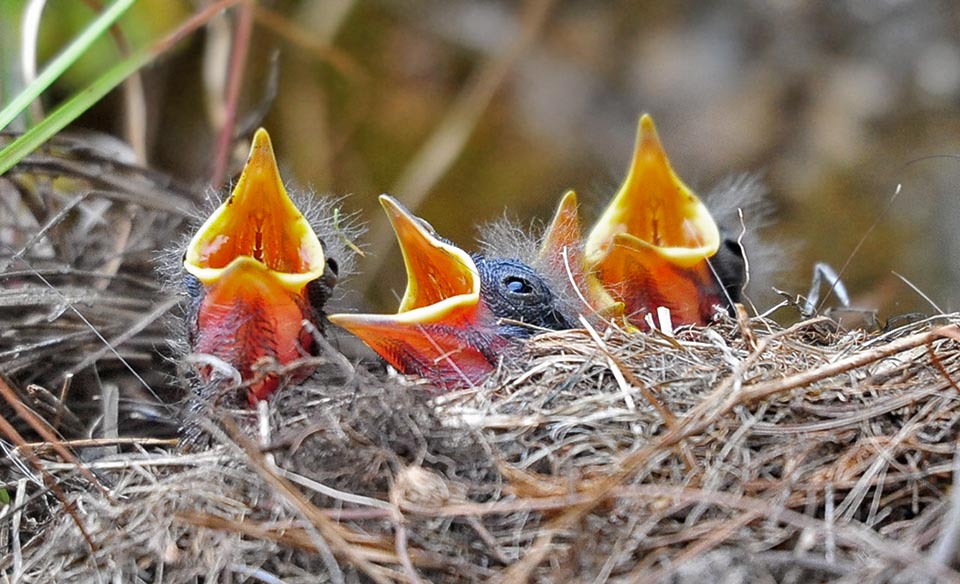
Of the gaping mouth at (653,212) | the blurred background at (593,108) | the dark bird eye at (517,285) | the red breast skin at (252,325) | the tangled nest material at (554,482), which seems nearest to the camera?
the tangled nest material at (554,482)

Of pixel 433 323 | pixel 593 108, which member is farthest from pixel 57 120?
pixel 593 108

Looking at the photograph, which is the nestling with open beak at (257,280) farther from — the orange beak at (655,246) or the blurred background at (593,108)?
the blurred background at (593,108)

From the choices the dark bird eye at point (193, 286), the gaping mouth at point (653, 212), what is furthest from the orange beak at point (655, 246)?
the dark bird eye at point (193, 286)

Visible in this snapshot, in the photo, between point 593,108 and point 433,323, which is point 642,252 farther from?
point 593,108

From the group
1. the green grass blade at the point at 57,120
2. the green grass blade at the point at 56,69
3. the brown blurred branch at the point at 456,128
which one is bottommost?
the brown blurred branch at the point at 456,128

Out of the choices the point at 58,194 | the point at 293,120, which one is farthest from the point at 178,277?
the point at 293,120

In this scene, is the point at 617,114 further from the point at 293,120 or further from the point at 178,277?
the point at 178,277
